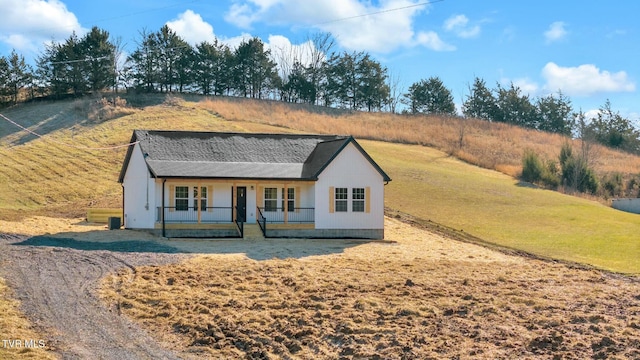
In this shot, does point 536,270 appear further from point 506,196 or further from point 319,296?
point 506,196

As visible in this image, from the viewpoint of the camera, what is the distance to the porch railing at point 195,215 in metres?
30.0

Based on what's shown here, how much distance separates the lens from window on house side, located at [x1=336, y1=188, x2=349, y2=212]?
102ft

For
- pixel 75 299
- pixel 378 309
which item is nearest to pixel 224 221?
pixel 75 299

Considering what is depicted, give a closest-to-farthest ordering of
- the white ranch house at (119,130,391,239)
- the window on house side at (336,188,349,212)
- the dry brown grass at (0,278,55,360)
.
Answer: the dry brown grass at (0,278,55,360)
the white ranch house at (119,130,391,239)
the window on house side at (336,188,349,212)

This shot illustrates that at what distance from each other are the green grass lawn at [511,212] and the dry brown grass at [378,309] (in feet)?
23.4

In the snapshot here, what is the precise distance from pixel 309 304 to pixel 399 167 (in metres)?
35.8

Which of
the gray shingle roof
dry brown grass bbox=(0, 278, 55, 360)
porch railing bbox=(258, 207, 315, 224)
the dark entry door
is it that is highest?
the gray shingle roof

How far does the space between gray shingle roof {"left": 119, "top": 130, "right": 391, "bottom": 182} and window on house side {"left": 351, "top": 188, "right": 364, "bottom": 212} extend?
4.84 feet

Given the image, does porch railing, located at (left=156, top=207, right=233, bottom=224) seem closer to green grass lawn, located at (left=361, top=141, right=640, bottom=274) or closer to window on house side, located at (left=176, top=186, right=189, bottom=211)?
window on house side, located at (left=176, top=186, right=189, bottom=211)

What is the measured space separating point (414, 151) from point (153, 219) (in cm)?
3539

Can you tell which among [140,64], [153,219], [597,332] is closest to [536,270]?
[597,332]

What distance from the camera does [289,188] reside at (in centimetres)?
3180

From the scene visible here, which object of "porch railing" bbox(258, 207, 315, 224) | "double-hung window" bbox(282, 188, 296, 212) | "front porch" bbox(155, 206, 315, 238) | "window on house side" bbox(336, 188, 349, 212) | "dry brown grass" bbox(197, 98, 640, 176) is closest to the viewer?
"front porch" bbox(155, 206, 315, 238)

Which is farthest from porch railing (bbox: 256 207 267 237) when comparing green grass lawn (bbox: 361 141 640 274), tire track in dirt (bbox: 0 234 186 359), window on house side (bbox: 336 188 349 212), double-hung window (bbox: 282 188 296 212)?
green grass lawn (bbox: 361 141 640 274)
